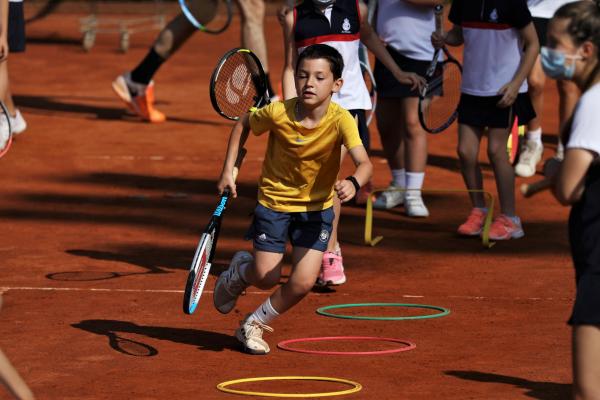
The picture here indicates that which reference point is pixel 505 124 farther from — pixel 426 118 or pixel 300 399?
pixel 300 399

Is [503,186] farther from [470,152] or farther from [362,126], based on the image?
[362,126]

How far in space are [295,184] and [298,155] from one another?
0.48 ft

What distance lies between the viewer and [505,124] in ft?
30.3

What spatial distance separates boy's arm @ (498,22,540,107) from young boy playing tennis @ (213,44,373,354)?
2.56m

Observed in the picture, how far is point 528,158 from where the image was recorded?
11.8 m

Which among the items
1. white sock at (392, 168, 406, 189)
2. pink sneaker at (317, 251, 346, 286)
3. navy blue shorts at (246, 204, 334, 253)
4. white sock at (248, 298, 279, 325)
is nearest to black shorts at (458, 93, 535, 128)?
white sock at (392, 168, 406, 189)

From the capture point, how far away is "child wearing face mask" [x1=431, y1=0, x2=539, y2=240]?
9.09m

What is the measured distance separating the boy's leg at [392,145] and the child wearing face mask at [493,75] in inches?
45.2

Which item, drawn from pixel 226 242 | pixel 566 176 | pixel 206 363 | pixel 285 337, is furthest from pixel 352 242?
pixel 566 176

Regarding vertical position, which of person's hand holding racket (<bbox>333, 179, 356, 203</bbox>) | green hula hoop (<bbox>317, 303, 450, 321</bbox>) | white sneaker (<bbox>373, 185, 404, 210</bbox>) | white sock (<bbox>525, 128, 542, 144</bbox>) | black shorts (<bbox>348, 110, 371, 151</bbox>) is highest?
person's hand holding racket (<bbox>333, 179, 356, 203</bbox>)

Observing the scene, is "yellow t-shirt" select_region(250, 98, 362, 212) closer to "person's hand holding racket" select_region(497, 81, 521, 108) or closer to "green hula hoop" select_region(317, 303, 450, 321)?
"green hula hoop" select_region(317, 303, 450, 321)

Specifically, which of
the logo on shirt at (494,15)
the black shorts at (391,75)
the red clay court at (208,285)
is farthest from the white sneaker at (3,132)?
the logo on shirt at (494,15)

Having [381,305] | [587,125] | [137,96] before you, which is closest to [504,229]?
[381,305]

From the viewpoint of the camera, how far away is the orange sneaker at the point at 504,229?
9.47 meters
